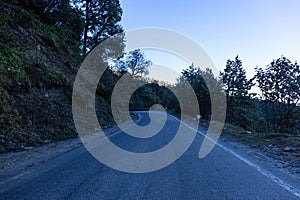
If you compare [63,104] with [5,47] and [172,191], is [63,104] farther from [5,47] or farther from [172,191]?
[172,191]

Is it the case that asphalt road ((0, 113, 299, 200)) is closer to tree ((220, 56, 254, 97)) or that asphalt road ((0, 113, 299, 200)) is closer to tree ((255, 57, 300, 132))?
tree ((255, 57, 300, 132))

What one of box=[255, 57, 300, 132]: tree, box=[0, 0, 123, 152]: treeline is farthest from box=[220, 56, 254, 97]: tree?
box=[0, 0, 123, 152]: treeline

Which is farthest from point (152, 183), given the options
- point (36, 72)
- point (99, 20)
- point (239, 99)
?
point (99, 20)

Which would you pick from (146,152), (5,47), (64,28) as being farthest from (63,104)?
(64,28)

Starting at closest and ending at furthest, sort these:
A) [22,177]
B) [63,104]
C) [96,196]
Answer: [96,196] → [22,177] → [63,104]

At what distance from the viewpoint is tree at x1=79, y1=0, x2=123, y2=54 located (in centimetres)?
2631

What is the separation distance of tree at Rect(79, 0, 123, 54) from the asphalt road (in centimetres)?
2453

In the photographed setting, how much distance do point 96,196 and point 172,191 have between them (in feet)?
3.59

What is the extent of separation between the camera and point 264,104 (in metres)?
15.0

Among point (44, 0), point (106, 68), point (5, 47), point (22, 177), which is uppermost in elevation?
point (44, 0)

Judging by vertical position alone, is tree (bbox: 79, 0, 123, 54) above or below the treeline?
above

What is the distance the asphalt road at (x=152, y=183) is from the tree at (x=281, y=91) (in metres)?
10.9

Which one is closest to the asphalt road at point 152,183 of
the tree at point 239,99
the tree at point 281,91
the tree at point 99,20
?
the tree at point 281,91

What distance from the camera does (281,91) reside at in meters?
13.9
